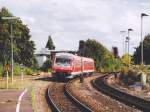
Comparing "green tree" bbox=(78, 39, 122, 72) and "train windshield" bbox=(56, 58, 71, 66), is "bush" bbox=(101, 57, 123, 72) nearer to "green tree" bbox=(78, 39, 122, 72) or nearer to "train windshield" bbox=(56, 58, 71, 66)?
"green tree" bbox=(78, 39, 122, 72)

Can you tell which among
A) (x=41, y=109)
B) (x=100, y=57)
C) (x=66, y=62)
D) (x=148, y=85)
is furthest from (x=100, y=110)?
(x=100, y=57)

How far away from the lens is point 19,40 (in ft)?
295

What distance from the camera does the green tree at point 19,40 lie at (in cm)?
8155

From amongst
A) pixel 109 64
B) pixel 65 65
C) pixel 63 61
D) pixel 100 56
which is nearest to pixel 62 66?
pixel 65 65

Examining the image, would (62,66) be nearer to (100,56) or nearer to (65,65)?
(65,65)

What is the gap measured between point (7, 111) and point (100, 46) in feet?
383

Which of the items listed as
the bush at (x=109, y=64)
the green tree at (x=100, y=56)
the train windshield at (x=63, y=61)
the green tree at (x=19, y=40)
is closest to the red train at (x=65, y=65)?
the train windshield at (x=63, y=61)

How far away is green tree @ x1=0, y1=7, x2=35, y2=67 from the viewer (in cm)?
8155

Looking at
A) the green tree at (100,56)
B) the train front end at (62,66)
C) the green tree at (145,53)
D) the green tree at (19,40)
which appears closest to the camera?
the train front end at (62,66)

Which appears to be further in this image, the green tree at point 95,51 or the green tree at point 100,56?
the green tree at point 95,51

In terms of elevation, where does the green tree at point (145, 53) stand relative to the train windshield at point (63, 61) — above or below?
above

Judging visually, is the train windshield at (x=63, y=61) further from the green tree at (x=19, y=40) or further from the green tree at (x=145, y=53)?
the green tree at (x=145, y=53)

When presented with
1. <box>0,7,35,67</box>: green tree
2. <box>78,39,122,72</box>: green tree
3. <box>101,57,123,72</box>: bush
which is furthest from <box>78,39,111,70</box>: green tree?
<box>0,7,35,67</box>: green tree

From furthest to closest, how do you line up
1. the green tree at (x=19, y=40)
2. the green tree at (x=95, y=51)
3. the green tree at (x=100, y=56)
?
the green tree at (x=95, y=51)
the green tree at (x=100, y=56)
the green tree at (x=19, y=40)
